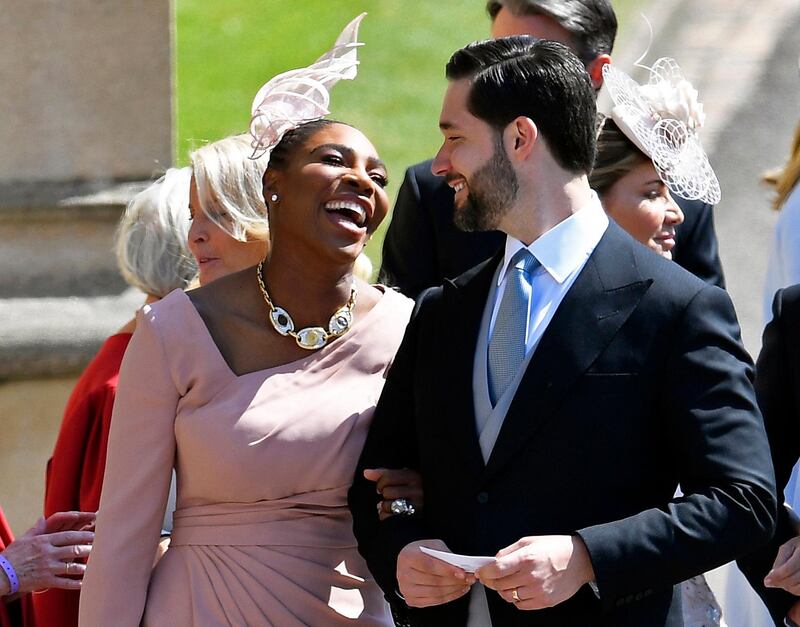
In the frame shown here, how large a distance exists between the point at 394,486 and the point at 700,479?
0.67 metres

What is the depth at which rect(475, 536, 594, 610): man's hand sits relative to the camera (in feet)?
8.46

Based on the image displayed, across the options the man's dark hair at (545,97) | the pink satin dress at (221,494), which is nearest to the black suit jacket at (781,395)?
the man's dark hair at (545,97)

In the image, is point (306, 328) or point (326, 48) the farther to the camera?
point (326, 48)

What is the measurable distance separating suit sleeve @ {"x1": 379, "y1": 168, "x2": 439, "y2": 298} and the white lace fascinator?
756 mm

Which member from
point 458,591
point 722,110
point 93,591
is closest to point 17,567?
point 93,591

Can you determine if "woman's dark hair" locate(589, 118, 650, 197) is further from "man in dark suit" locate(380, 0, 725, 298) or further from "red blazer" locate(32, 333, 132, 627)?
"red blazer" locate(32, 333, 132, 627)

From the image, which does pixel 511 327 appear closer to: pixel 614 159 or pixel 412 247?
pixel 614 159

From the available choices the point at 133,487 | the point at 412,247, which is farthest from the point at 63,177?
the point at 133,487

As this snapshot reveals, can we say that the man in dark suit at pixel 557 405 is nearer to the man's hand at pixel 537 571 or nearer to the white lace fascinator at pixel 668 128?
the man's hand at pixel 537 571

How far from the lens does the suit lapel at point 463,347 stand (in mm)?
2838

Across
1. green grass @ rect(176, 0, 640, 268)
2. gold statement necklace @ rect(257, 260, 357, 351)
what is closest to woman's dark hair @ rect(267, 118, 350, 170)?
gold statement necklace @ rect(257, 260, 357, 351)

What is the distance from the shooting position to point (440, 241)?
14.1ft

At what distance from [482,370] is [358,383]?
583 millimetres

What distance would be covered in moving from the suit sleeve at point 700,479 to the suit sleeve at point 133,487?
1085 mm
